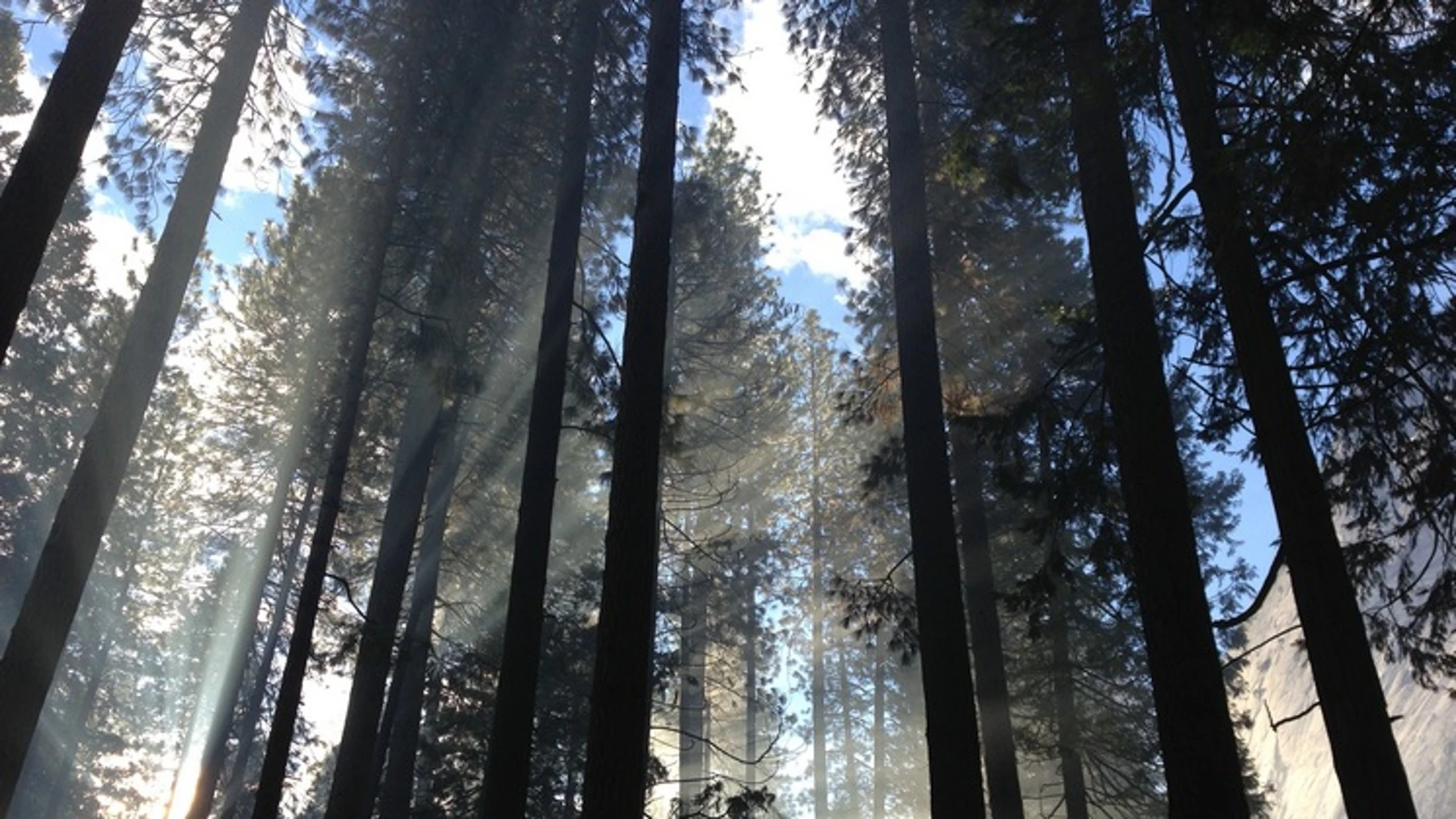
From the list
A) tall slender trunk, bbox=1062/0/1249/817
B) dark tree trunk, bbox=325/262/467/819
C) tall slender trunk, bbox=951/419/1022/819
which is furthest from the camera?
tall slender trunk, bbox=951/419/1022/819

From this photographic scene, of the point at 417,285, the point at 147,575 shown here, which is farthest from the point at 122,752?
the point at 417,285

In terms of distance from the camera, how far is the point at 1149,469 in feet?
19.3

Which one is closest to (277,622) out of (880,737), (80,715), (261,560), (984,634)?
(261,560)

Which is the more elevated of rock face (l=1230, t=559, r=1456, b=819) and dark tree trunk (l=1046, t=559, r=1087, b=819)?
rock face (l=1230, t=559, r=1456, b=819)

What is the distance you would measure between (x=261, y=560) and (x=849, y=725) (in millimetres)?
19971

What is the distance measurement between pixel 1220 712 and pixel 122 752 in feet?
121

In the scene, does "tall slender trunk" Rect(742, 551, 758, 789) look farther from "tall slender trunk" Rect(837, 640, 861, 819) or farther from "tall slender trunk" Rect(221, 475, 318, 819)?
"tall slender trunk" Rect(221, 475, 318, 819)

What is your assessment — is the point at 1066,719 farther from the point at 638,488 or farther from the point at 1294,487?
→ the point at 638,488

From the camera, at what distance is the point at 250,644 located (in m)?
26.4

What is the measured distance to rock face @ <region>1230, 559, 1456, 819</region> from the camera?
37.8 metres

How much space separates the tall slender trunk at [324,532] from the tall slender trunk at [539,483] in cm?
184

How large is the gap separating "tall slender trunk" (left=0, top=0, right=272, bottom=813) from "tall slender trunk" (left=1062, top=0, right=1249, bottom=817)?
8.27 m

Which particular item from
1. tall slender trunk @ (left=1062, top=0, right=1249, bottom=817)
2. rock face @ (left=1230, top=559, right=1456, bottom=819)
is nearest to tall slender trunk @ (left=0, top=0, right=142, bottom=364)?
tall slender trunk @ (left=1062, top=0, right=1249, bottom=817)

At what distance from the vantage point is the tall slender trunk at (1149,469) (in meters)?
5.13
